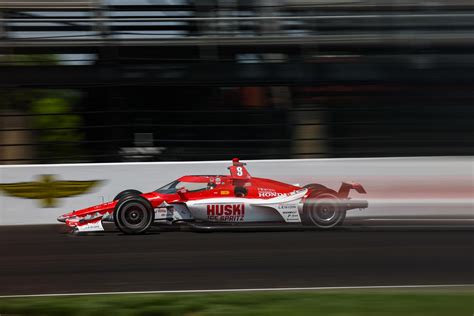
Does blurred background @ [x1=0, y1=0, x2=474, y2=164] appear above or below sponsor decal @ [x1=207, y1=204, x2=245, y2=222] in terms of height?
above

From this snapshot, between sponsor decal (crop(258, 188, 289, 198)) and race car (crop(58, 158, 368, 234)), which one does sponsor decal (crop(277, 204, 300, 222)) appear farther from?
sponsor decal (crop(258, 188, 289, 198))

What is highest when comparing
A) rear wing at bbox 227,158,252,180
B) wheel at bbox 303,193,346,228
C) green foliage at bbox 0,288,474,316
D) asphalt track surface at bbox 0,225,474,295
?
rear wing at bbox 227,158,252,180

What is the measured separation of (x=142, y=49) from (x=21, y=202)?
3981 mm

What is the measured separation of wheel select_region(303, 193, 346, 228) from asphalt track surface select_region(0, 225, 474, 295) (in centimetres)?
19

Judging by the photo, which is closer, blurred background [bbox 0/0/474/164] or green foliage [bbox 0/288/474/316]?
green foliage [bbox 0/288/474/316]

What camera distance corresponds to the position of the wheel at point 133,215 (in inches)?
404

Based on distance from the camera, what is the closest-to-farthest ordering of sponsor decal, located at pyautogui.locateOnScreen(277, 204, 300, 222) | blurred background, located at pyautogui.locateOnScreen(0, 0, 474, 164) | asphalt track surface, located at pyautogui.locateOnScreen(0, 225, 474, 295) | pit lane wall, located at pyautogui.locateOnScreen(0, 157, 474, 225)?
1. asphalt track surface, located at pyautogui.locateOnScreen(0, 225, 474, 295)
2. sponsor decal, located at pyautogui.locateOnScreen(277, 204, 300, 222)
3. pit lane wall, located at pyautogui.locateOnScreen(0, 157, 474, 225)
4. blurred background, located at pyautogui.locateOnScreen(0, 0, 474, 164)

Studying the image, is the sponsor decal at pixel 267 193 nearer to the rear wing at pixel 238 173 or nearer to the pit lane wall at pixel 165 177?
the rear wing at pixel 238 173

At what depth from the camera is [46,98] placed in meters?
13.7

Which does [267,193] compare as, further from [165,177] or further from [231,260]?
[165,177]

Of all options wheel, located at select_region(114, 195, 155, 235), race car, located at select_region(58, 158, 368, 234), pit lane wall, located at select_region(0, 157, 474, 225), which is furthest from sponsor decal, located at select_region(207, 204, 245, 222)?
pit lane wall, located at select_region(0, 157, 474, 225)

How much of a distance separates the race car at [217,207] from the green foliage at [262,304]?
4.04 m

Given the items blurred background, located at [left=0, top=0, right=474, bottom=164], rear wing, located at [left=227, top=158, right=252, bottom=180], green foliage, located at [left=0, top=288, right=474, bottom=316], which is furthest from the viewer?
blurred background, located at [left=0, top=0, right=474, bottom=164]

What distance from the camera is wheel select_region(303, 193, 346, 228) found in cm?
1047
